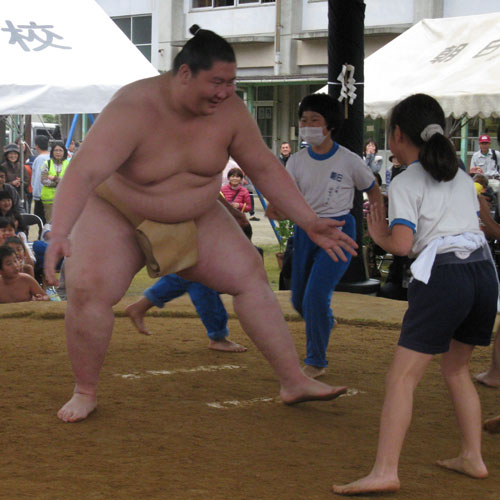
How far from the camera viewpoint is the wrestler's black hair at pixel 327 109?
13.2 ft

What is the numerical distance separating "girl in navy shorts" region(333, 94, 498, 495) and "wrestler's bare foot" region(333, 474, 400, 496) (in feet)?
0.12

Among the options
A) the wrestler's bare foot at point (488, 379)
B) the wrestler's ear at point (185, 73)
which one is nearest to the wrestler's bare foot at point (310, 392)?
the wrestler's bare foot at point (488, 379)

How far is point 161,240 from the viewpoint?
10.4 ft

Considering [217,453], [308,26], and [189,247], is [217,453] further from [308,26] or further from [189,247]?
[308,26]

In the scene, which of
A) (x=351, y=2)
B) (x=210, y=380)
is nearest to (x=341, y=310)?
(x=210, y=380)

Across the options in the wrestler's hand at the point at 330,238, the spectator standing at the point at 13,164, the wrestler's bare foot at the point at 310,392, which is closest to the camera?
the wrestler's hand at the point at 330,238

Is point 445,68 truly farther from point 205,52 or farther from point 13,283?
point 205,52

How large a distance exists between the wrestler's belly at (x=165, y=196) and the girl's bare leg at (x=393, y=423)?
1.06 meters

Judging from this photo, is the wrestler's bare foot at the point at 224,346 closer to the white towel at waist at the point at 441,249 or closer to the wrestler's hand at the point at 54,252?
the wrestler's hand at the point at 54,252

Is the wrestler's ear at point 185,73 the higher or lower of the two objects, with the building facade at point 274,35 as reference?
lower

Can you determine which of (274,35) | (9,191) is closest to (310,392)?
(9,191)

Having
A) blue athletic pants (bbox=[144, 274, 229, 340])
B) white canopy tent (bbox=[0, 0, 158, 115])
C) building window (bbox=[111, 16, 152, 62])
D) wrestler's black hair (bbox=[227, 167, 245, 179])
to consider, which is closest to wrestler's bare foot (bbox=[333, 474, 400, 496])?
blue athletic pants (bbox=[144, 274, 229, 340])

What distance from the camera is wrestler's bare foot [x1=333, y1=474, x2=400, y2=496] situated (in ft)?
7.85

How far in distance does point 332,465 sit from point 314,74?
19652mm
